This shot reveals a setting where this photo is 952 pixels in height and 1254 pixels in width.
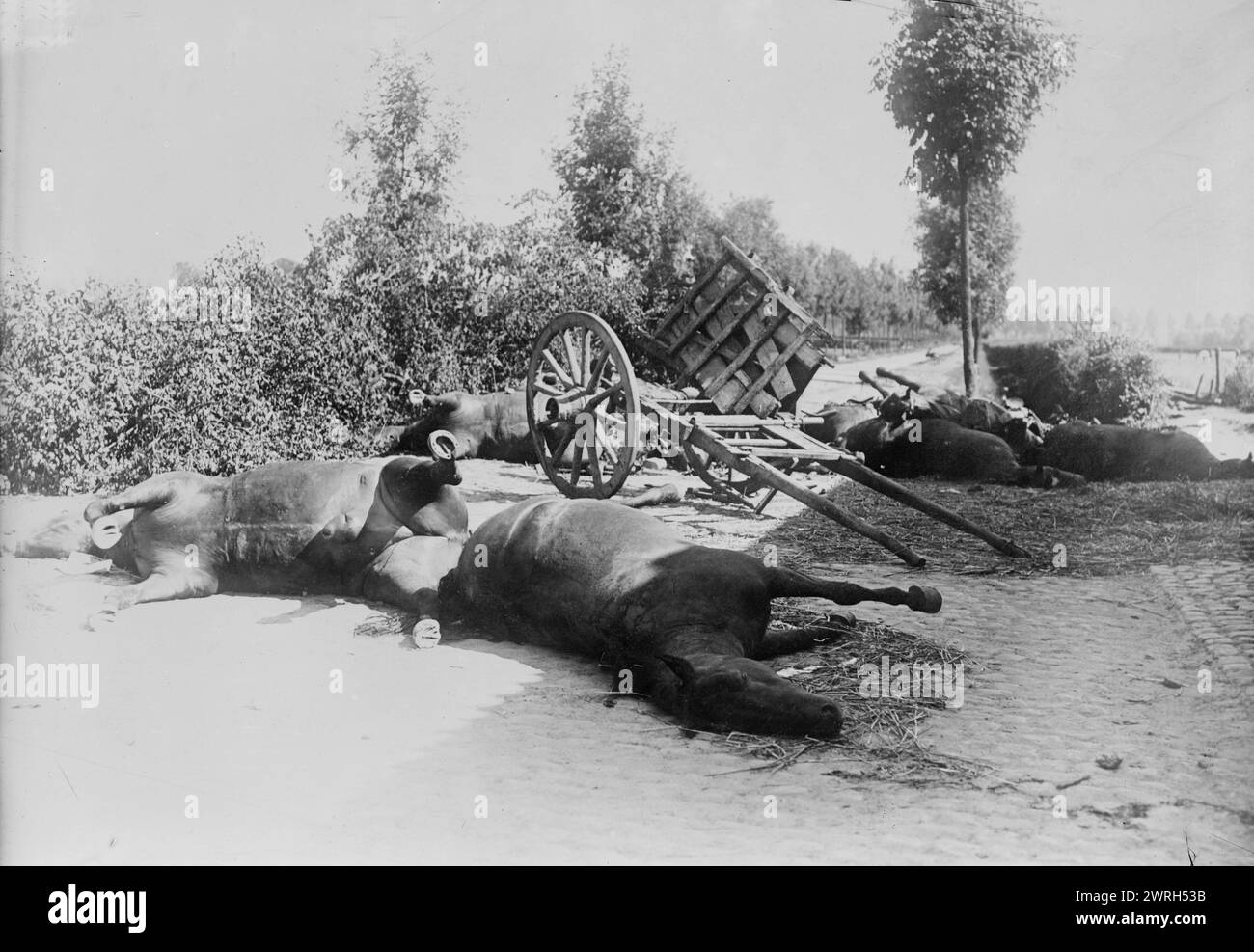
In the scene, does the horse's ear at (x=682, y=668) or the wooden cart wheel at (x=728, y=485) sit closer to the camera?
the horse's ear at (x=682, y=668)

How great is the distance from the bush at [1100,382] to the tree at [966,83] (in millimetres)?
2561

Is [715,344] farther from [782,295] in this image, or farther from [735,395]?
[782,295]

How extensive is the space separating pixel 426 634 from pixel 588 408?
10.4 ft

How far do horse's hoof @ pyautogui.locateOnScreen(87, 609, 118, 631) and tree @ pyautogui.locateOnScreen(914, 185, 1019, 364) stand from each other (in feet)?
45.6

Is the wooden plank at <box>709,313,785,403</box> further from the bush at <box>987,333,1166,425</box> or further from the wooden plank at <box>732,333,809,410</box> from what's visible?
the bush at <box>987,333,1166,425</box>

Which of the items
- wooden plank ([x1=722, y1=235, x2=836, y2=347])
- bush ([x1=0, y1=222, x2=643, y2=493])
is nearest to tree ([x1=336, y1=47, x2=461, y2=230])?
bush ([x1=0, y1=222, x2=643, y2=493])

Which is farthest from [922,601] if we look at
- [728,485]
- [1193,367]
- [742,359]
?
[1193,367]

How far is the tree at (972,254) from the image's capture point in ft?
57.7

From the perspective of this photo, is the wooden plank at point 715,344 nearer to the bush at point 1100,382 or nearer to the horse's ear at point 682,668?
the horse's ear at point 682,668

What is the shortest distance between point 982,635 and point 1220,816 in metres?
1.82

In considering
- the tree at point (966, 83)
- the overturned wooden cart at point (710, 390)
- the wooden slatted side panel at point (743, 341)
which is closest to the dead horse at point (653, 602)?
the overturned wooden cart at point (710, 390)

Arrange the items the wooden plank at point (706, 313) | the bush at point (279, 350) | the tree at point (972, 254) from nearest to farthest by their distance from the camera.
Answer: the bush at point (279, 350) → the wooden plank at point (706, 313) → the tree at point (972, 254)

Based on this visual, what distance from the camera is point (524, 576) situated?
4.84 metres

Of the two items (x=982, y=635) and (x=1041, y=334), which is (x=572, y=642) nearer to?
(x=982, y=635)
